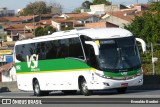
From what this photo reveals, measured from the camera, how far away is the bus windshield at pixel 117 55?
83.4 feet

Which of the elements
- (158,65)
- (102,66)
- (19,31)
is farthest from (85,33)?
(19,31)

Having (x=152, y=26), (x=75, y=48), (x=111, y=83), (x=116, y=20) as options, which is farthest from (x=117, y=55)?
(x=116, y=20)

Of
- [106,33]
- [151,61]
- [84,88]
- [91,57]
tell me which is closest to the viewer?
[91,57]

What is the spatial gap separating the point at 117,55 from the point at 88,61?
4.88 ft

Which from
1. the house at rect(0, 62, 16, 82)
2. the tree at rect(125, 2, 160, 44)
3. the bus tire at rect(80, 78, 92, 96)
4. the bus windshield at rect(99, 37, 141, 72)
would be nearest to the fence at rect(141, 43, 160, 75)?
the bus tire at rect(80, 78, 92, 96)

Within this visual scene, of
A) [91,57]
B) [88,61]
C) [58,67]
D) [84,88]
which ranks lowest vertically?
[84,88]

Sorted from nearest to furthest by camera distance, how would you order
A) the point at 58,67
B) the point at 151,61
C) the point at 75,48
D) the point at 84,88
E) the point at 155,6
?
the point at 84,88, the point at 75,48, the point at 58,67, the point at 151,61, the point at 155,6

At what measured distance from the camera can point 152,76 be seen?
1265 inches

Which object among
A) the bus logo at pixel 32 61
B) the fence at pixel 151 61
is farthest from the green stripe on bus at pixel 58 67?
the fence at pixel 151 61

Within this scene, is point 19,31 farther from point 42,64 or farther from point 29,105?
Answer: point 29,105

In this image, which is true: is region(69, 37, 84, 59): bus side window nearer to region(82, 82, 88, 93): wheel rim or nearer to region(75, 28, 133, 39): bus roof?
region(75, 28, 133, 39): bus roof

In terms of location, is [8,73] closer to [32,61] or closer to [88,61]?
[32,61]

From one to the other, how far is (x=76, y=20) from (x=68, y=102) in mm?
127497

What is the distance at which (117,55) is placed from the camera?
25.4m
